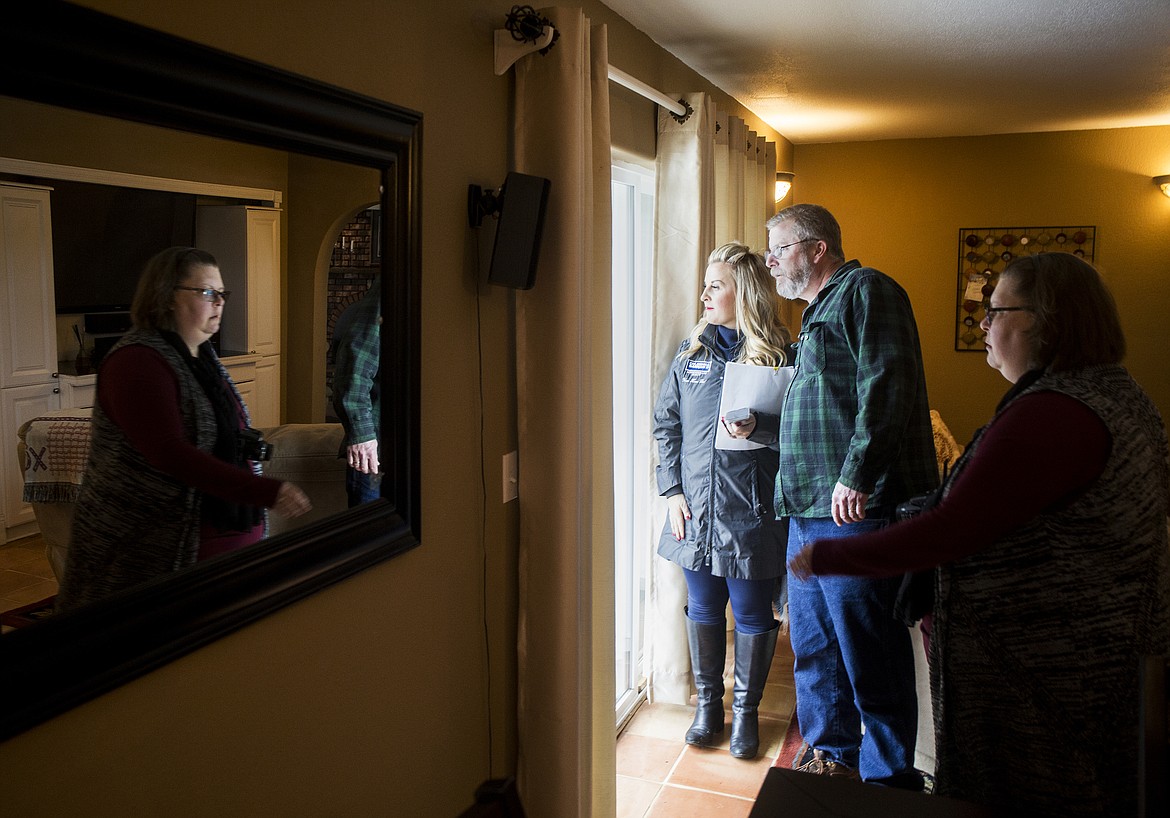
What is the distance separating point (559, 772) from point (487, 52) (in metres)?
1.65

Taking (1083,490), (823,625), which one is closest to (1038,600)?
(1083,490)

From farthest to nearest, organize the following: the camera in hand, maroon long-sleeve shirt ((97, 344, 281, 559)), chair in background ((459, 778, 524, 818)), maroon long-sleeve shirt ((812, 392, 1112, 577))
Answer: maroon long-sleeve shirt ((812, 392, 1112, 577))
the camera in hand
maroon long-sleeve shirt ((97, 344, 281, 559))
chair in background ((459, 778, 524, 818))

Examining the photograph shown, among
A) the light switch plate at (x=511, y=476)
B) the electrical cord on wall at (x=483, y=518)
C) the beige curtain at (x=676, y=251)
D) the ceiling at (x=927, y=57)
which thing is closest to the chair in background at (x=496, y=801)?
the electrical cord on wall at (x=483, y=518)

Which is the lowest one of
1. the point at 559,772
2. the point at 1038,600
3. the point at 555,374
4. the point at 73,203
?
→ the point at 559,772

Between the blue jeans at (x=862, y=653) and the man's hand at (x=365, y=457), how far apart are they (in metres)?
1.31

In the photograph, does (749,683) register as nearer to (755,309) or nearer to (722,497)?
(722,497)

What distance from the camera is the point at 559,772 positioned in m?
2.24

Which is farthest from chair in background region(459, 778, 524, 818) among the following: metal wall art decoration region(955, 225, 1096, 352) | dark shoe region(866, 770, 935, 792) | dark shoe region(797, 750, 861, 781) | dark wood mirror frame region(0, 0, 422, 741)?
metal wall art decoration region(955, 225, 1096, 352)

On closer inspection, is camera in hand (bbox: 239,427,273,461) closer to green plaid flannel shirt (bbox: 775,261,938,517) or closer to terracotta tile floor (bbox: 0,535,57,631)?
terracotta tile floor (bbox: 0,535,57,631)

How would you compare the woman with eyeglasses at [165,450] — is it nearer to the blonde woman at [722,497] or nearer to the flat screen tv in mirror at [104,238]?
the flat screen tv in mirror at [104,238]

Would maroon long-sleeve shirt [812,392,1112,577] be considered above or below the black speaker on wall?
below

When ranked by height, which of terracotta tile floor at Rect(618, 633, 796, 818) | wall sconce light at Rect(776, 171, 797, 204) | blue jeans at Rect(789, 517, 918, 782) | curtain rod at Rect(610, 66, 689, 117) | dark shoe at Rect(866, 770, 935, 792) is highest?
wall sconce light at Rect(776, 171, 797, 204)

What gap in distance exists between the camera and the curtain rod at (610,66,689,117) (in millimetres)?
2709

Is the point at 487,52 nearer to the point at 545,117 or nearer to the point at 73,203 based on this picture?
the point at 545,117
